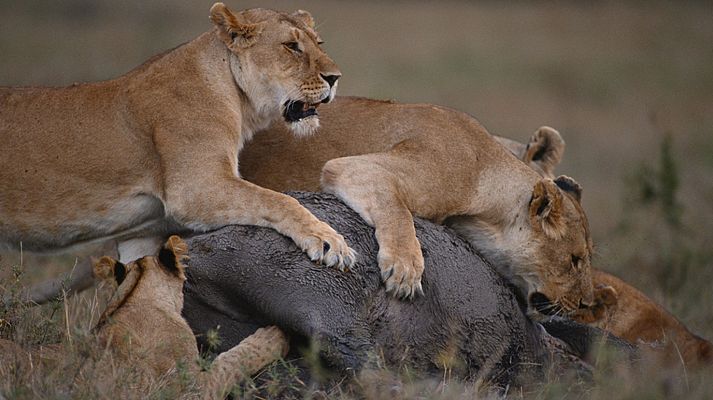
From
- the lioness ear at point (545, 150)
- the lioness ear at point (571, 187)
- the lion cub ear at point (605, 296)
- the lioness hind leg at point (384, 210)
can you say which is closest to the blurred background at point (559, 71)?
the lioness ear at point (545, 150)

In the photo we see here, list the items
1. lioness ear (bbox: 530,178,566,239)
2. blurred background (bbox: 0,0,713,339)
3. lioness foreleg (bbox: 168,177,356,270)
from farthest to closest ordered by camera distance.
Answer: blurred background (bbox: 0,0,713,339) < lioness ear (bbox: 530,178,566,239) < lioness foreleg (bbox: 168,177,356,270)

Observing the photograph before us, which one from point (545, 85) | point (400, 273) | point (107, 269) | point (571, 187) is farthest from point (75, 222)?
point (545, 85)

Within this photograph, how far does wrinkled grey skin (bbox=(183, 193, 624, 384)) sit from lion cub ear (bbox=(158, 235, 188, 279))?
0.21ft

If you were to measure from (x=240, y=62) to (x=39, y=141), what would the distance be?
969mm

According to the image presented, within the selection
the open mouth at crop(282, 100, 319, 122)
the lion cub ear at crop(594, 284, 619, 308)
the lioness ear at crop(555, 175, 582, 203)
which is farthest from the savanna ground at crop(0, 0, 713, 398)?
the open mouth at crop(282, 100, 319, 122)

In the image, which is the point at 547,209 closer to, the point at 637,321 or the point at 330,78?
the point at 637,321

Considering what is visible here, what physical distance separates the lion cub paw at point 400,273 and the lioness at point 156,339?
19.0 inches

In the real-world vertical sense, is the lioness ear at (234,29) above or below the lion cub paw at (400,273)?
above

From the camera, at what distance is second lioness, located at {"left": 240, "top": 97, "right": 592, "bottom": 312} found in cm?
486

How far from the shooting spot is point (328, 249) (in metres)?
4.50

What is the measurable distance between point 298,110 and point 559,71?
14.3 m

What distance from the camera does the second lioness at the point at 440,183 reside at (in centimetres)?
486

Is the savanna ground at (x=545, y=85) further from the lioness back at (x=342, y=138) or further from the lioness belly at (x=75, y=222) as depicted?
the lioness back at (x=342, y=138)

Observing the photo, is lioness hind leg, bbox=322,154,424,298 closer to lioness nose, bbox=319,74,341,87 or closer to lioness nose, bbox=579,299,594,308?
lioness nose, bbox=319,74,341,87
